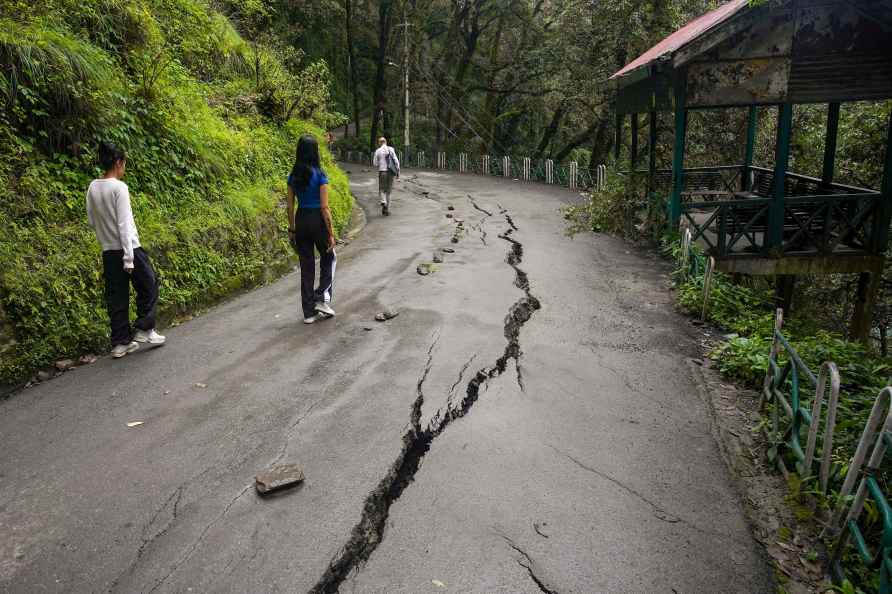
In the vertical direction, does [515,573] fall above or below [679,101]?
below

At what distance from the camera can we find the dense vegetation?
18.5 ft

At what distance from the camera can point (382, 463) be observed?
403 centimetres

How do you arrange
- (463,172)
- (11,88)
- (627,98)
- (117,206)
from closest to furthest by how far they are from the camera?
(117,206)
(11,88)
(627,98)
(463,172)

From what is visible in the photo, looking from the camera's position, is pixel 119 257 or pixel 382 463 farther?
pixel 119 257

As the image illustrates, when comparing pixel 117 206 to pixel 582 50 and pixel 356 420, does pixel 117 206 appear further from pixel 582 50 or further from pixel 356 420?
pixel 582 50

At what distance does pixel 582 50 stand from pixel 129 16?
16.5m

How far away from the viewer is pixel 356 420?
15.1 feet

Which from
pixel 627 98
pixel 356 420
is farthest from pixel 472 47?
pixel 356 420

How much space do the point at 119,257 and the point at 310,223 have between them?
1924 millimetres

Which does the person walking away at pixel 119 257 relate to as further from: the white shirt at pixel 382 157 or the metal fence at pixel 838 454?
the white shirt at pixel 382 157

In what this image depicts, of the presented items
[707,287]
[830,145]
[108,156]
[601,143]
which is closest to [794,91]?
[830,145]

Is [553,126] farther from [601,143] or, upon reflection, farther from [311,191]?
[311,191]

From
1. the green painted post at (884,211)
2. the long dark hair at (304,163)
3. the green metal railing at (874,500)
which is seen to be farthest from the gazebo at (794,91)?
the green metal railing at (874,500)

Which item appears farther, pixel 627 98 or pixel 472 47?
pixel 472 47
